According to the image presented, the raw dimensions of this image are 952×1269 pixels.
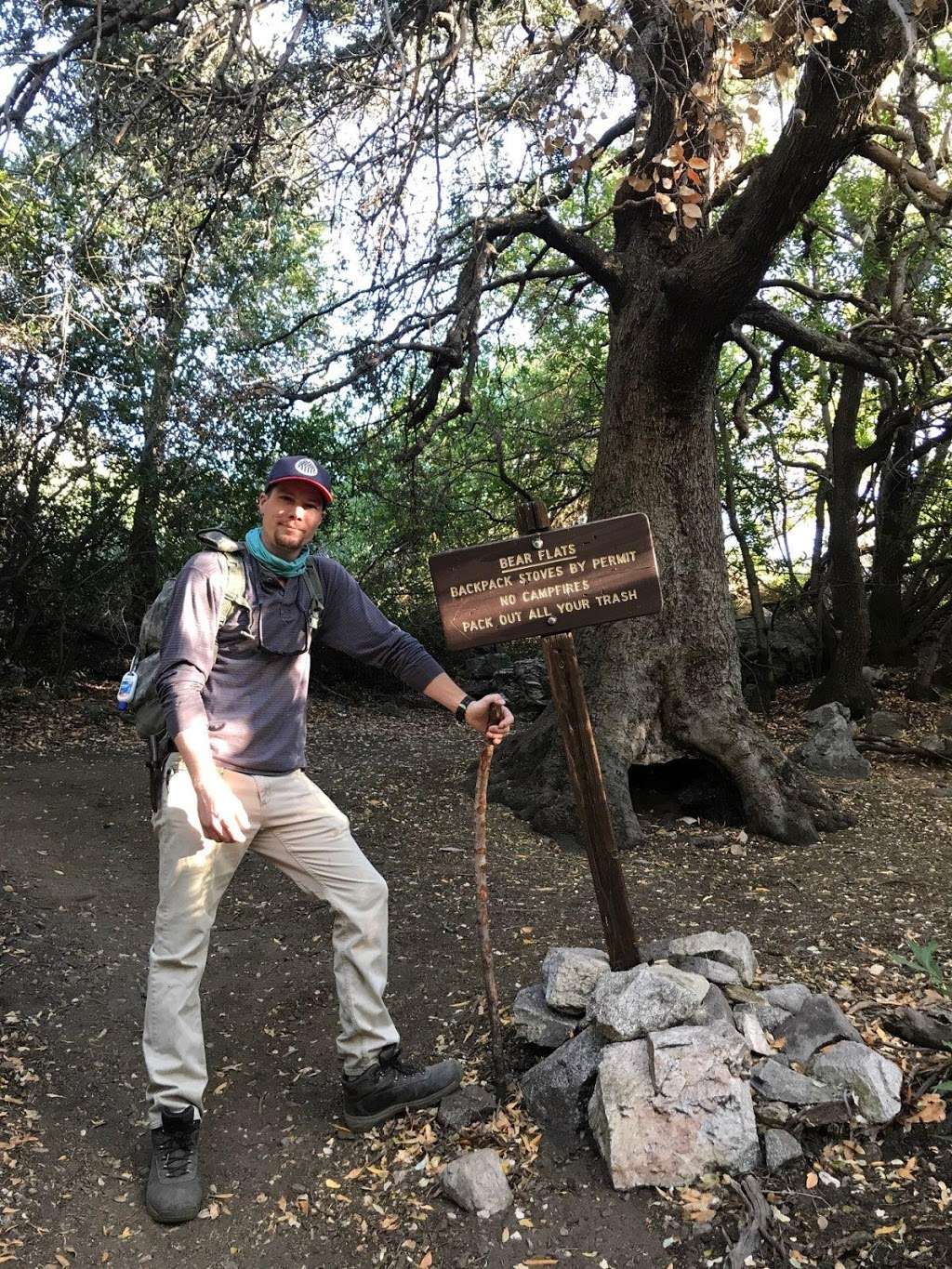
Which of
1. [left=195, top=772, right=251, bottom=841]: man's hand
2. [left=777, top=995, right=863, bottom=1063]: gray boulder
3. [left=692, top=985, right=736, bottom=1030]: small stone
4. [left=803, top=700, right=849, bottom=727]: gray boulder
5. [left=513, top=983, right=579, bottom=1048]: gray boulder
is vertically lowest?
[left=777, top=995, right=863, bottom=1063]: gray boulder

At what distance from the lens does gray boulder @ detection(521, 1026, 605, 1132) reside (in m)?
2.82

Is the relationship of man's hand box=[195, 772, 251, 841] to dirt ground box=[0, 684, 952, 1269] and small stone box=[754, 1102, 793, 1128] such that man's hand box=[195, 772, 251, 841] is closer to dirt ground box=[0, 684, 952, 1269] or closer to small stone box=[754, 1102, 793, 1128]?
dirt ground box=[0, 684, 952, 1269]

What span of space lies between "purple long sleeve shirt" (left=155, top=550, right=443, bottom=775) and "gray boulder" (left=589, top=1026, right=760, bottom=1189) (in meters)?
1.31

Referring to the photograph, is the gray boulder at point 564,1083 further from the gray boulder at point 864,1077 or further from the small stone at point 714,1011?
the gray boulder at point 864,1077

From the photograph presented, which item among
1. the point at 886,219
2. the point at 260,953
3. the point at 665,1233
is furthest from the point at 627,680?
the point at 886,219

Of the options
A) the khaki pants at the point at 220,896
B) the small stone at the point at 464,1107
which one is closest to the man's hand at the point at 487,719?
the khaki pants at the point at 220,896

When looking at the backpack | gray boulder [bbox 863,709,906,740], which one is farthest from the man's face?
gray boulder [bbox 863,709,906,740]

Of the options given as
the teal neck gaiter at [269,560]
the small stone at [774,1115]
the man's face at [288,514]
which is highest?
the man's face at [288,514]

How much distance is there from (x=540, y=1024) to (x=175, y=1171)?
3.95 ft

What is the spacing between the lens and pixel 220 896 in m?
2.80

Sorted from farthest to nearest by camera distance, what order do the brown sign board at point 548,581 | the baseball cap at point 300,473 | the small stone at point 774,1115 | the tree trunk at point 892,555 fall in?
the tree trunk at point 892,555
the brown sign board at point 548,581
the baseball cap at point 300,473
the small stone at point 774,1115

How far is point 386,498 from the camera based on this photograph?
9336mm

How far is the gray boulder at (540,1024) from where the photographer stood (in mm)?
3127

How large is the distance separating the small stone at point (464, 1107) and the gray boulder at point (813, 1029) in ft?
3.13
